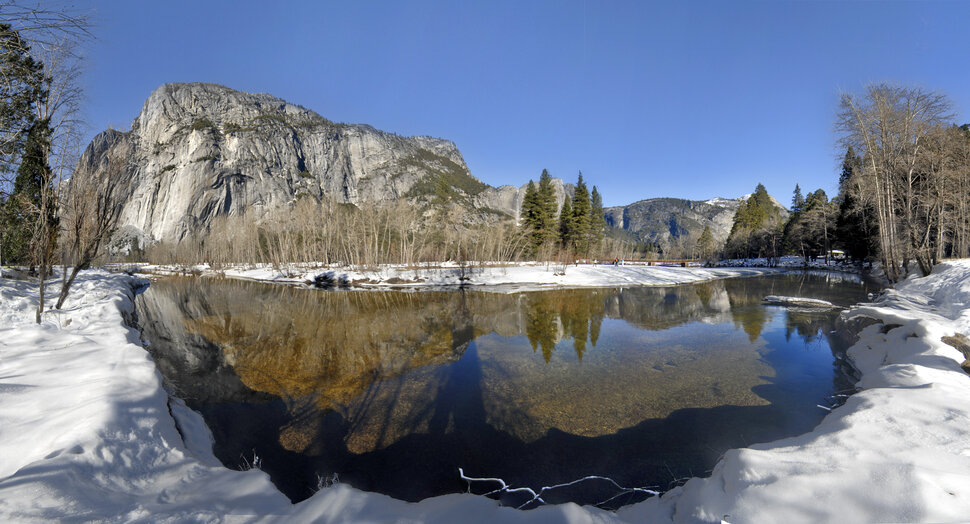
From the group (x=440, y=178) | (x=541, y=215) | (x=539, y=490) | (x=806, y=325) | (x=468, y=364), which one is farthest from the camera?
(x=440, y=178)

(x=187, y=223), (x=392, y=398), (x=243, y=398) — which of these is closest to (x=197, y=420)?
(x=243, y=398)

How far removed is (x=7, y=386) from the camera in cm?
387

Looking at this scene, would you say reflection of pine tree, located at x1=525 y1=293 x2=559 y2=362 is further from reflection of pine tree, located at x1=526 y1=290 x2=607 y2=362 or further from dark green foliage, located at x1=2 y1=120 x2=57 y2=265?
dark green foliage, located at x1=2 y1=120 x2=57 y2=265

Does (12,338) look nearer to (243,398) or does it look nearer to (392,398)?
(243,398)

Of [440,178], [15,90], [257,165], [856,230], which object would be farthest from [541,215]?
[257,165]

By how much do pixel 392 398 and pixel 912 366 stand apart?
9.22 metres

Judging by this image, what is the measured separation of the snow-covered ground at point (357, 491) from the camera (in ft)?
7.28

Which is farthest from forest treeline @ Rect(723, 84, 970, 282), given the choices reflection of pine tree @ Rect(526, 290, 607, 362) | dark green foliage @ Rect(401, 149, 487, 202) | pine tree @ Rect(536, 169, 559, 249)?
dark green foliage @ Rect(401, 149, 487, 202)

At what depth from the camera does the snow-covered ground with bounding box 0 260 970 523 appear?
7.28 feet

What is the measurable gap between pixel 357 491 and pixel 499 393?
15.3 ft

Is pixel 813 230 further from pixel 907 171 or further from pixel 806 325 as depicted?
pixel 806 325

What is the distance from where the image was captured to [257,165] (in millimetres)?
130250

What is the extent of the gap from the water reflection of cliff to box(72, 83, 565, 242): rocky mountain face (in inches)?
3404

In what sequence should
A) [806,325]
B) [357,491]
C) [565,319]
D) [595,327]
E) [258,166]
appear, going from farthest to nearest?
[258,166], [565,319], [595,327], [806,325], [357,491]
